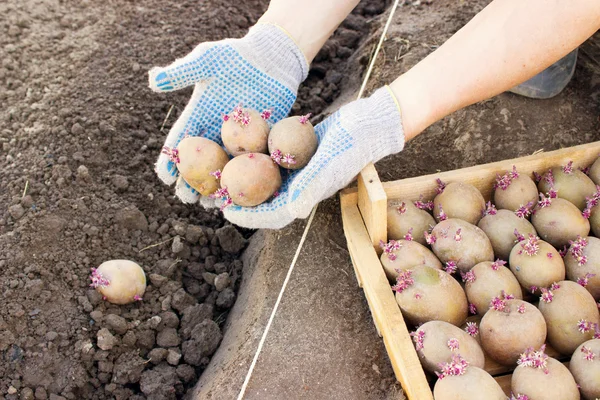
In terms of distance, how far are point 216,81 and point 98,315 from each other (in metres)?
1.18

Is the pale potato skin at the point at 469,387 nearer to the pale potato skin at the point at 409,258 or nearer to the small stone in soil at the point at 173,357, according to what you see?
the pale potato skin at the point at 409,258

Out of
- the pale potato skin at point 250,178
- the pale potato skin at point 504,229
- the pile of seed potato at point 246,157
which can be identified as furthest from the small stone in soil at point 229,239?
the pale potato skin at point 504,229

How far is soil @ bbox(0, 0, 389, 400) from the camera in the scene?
2346mm

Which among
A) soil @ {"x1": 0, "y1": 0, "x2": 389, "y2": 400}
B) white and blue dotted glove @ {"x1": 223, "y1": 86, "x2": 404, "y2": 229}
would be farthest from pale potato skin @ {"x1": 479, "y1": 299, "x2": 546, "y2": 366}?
soil @ {"x1": 0, "y1": 0, "x2": 389, "y2": 400}

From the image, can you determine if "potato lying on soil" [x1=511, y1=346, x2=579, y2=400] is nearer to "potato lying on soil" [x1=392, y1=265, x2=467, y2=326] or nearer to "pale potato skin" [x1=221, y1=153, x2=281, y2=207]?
"potato lying on soil" [x1=392, y1=265, x2=467, y2=326]

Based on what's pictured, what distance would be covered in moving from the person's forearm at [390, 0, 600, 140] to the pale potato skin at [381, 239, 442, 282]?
0.51 metres

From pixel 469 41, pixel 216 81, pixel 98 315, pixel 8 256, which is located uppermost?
pixel 469 41

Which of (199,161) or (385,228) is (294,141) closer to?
(199,161)

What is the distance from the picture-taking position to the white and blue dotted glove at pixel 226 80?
7.91 feet

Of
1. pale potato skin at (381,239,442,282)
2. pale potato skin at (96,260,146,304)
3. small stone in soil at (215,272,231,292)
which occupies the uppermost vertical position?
pale potato skin at (381,239,442,282)

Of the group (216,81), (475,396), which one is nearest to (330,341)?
(475,396)

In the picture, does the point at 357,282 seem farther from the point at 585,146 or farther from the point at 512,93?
the point at 512,93

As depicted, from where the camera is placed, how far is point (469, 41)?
86.4 inches

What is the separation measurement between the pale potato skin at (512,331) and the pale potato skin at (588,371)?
0.12m
